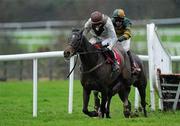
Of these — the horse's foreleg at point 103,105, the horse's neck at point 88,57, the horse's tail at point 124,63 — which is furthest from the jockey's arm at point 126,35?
the horse's foreleg at point 103,105

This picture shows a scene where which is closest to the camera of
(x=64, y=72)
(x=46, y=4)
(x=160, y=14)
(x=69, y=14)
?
(x=64, y=72)

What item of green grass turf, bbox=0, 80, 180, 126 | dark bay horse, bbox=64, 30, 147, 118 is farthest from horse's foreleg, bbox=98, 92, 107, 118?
green grass turf, bbox=0, 80, 180, 126

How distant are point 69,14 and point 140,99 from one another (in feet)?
68.7

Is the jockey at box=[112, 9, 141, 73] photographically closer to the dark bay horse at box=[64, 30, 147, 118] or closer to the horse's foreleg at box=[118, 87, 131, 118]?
the horse's foreleg at box=[118, 87, 131, 118]

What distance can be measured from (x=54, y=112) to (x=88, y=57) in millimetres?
2488

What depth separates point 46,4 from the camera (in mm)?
39688

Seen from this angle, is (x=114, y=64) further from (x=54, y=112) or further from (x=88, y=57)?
(x=54, y=112)

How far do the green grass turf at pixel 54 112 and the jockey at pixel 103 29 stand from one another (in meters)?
1.30

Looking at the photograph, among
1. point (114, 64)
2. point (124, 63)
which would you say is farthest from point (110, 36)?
point (124, 63)

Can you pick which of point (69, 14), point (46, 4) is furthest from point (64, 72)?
point (46, 4)

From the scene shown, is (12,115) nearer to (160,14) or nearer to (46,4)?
(160,14)

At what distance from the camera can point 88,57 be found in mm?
13484

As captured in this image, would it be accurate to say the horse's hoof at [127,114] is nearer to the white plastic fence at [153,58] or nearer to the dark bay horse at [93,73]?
the dark bay horse at [93,73]

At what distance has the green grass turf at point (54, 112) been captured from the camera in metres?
12.5
